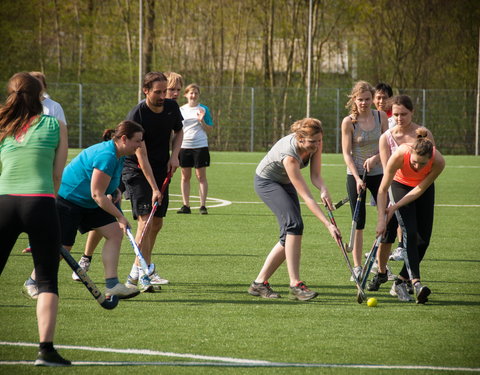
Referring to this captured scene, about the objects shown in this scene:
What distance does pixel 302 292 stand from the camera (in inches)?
283

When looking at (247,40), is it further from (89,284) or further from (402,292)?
(89,284)

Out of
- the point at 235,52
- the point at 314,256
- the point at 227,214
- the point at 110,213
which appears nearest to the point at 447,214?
the point at 227,214

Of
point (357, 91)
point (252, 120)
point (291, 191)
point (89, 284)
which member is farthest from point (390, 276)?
point (252, 120)

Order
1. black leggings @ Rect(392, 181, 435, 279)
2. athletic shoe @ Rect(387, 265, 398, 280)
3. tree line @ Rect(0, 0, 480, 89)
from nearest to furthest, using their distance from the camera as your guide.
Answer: black leggings @ Rect(392, 181, 435, 279)
athletic shoe @ Rect(387, 265, 398, 280)
tree line @ Rect(0, 0, 480, 89)

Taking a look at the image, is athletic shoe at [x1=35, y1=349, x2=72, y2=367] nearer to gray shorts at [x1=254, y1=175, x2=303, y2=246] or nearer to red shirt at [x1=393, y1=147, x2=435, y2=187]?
gray shorts at [x1=254, y1=175, x2=303, y2=246]

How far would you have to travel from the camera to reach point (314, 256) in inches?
380

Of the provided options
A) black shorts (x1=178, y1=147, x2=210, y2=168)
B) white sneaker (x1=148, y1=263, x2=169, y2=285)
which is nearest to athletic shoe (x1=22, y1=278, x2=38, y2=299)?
white sneaker (x1=148, y1=263, x2=169, y2=285)

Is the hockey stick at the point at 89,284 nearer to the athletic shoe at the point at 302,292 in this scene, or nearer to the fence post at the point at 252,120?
the athletic shoe at the point at 302,292

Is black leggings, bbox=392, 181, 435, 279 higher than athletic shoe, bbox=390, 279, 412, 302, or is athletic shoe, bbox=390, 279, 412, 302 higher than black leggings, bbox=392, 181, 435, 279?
black leggings, bbox=392, 181, 435, 279

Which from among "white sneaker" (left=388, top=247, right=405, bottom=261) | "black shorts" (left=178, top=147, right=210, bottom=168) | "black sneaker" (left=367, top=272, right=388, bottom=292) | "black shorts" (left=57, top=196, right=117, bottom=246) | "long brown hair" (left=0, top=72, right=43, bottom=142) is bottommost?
"white sneaker" (left=388, top=247, right=405, bottom=261)

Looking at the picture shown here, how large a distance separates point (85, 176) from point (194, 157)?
7119 millimetres

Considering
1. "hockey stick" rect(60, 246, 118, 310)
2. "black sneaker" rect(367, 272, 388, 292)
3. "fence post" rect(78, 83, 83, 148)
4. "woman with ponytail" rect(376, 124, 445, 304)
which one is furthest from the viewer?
"fence post" rect(78, 83, 83, 148)

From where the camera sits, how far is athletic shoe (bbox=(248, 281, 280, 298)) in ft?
24.1

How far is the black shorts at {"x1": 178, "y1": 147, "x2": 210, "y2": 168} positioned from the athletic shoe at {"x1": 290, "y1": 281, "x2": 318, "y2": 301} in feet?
23.2
